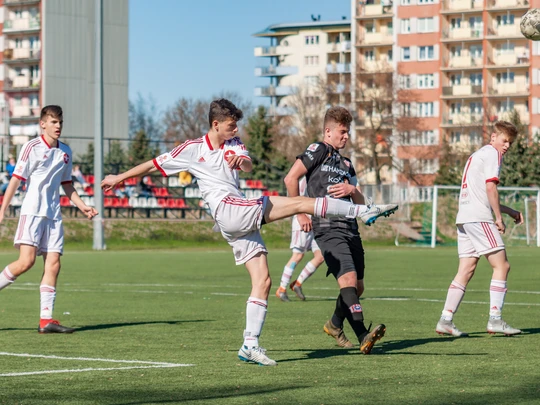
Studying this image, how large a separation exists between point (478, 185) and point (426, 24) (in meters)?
98.4

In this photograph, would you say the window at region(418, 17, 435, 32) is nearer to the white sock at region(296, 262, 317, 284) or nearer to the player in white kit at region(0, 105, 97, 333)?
the white sock at region(296, 262, 317, 284)

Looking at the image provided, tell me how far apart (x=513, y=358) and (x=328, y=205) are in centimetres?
184

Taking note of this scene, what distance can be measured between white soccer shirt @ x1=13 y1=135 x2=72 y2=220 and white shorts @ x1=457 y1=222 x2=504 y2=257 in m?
4.00

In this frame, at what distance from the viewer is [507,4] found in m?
102

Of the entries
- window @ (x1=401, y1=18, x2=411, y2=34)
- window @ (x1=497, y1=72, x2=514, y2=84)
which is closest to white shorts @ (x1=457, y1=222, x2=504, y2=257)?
window @ (x1=497, y1=72, x2=514, y2=84)

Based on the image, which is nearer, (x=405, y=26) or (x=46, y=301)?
(x=46, y=301)

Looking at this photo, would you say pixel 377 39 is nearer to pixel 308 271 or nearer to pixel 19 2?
pixel 19 2

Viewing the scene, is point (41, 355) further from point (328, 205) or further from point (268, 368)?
point (328, 205)

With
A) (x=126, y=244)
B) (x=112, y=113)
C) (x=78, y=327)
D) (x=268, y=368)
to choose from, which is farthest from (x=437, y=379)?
(x=112, y=113)

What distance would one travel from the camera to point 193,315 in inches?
518

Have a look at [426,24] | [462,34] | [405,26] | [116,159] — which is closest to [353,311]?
[116,159]

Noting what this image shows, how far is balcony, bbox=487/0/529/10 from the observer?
3974 inches

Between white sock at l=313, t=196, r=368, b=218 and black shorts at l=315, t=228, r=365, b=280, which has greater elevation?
white sock at l=313, t=196, r=368, b=218

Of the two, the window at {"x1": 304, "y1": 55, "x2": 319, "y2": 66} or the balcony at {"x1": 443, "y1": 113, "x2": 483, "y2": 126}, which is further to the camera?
the window at {"x1": 304, "y1": 55, "x2": 319, "y2": 66}
